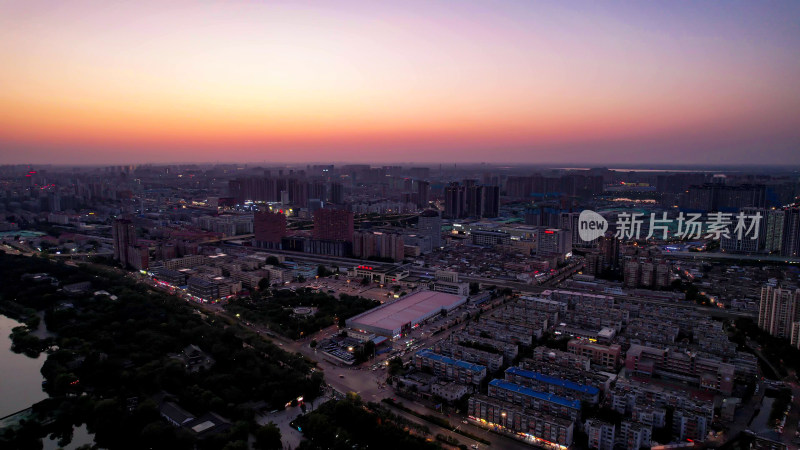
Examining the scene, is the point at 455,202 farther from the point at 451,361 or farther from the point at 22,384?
the point at 22,384

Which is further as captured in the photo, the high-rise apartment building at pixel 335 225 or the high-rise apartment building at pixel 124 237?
the high-rise apartment building at pixel 335 225

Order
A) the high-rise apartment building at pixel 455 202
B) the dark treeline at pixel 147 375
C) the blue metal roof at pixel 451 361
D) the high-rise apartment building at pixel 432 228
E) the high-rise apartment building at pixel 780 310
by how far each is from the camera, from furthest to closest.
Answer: the high-rise apartment building at pixel 455 202 < the high-rise apartment building at pixel 432 228 < the high-rise apartment building at pixel 780 310 < the blue metal roof at pixel 451 361 < the dark treeline at pixel 147 375

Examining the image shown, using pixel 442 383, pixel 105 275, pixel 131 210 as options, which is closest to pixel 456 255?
pixel 442 383

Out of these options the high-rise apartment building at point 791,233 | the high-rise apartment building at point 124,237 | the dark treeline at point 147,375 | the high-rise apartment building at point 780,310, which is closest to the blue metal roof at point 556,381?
the dark treeline at point 147,375

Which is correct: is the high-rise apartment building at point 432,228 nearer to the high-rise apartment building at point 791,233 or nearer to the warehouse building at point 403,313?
the warehouse building at point 403,313

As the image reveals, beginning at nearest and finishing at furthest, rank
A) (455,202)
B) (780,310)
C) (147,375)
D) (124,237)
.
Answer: (147,375) → (780,310) → (124,237) → (455,202)

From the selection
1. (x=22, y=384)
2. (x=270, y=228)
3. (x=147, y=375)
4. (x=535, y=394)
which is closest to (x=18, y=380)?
(x=22, y=384)

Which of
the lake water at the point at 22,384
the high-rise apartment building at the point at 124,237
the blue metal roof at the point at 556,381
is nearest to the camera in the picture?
the lake water at the point at 22,384
